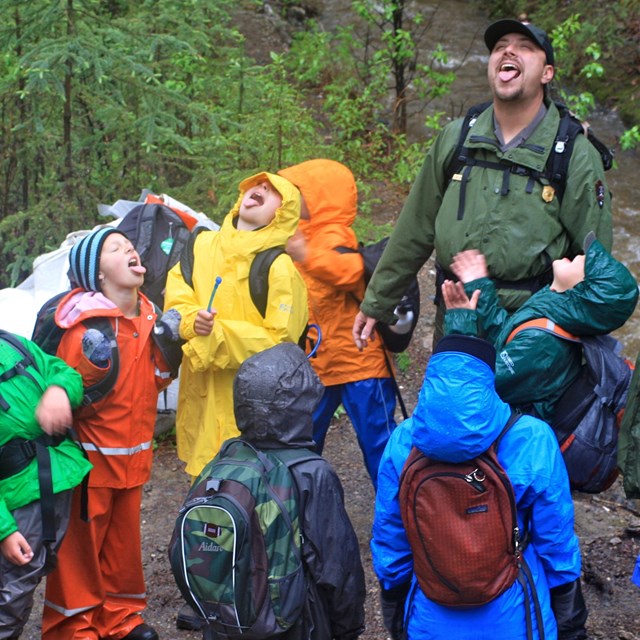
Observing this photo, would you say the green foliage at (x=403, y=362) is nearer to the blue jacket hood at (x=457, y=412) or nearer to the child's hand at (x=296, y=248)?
the child's hand at (x=296, y=248)

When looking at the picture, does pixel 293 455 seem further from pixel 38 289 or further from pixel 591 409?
pixel 38 289

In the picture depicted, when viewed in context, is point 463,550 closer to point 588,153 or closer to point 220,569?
point 220,569

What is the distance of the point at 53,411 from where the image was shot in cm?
366

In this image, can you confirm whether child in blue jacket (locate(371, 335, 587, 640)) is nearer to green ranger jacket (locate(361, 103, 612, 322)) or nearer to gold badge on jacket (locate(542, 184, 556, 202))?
green ranger jacket (locate(361, 103, 612, 322))

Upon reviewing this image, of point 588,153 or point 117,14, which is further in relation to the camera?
point 117,14

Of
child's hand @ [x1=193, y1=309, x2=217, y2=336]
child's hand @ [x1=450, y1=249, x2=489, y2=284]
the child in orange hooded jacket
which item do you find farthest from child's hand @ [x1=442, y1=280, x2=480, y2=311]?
the child in orange hooded jacket

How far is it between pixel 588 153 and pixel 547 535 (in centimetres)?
187

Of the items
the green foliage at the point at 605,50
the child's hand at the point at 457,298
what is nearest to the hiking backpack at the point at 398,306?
the child's hand at the point at 457,298

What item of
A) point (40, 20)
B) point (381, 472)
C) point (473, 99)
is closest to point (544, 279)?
point (381, 472)

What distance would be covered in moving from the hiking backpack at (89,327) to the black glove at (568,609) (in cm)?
217

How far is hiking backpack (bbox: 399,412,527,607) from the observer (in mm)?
2832

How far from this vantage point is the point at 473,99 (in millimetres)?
12656

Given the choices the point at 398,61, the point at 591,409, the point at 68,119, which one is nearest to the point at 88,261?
the point at 591,409

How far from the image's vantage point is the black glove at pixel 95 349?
13.3ft
